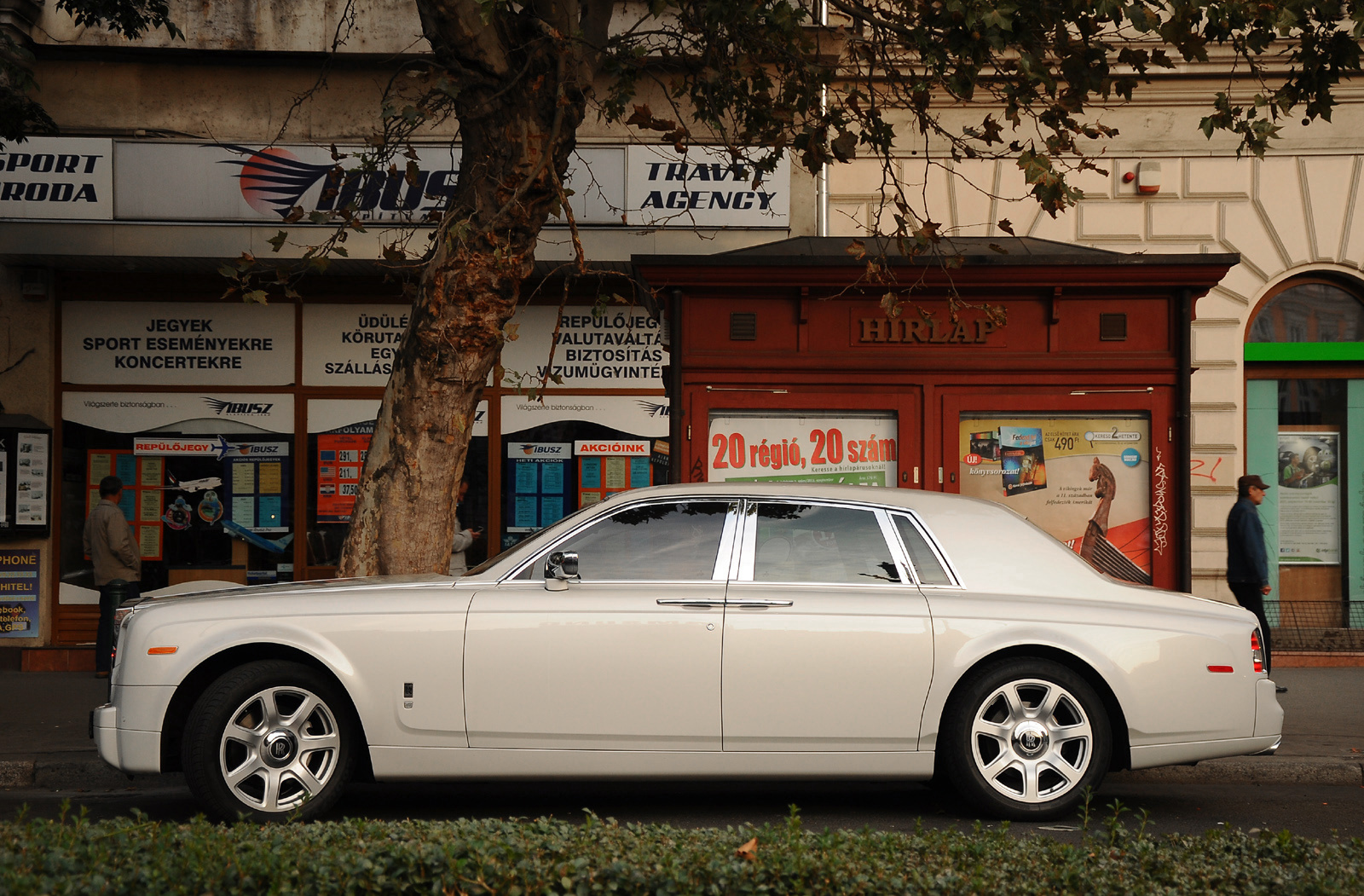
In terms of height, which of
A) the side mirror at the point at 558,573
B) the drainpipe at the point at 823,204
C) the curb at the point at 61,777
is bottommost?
the curb at the point at 61,777

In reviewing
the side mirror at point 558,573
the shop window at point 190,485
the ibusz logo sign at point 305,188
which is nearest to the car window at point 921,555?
the side mirror at point 558,573

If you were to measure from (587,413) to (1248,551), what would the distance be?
6400 millimetres

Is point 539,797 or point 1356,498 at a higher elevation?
point 1356,498

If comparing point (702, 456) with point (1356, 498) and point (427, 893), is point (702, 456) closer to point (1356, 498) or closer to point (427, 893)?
point (427, 893)

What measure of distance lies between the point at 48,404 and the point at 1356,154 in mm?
13654

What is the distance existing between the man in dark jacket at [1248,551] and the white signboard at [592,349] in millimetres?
5664

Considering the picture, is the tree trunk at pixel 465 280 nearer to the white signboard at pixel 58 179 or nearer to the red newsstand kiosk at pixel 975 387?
the red newsstand kiosk at pixel 975 387

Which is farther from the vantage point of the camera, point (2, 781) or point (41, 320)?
point (41, 320)

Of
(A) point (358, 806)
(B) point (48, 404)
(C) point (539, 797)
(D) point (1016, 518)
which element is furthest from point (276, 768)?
(B) point (48, 404)

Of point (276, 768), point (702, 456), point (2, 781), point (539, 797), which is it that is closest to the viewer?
point (276, 768)

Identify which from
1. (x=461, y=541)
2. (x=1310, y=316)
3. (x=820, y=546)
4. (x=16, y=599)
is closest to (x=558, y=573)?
(x=820, y=546)

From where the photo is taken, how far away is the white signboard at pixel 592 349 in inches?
487

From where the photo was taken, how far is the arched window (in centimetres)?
1235

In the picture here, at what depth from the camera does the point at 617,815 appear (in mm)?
5863
